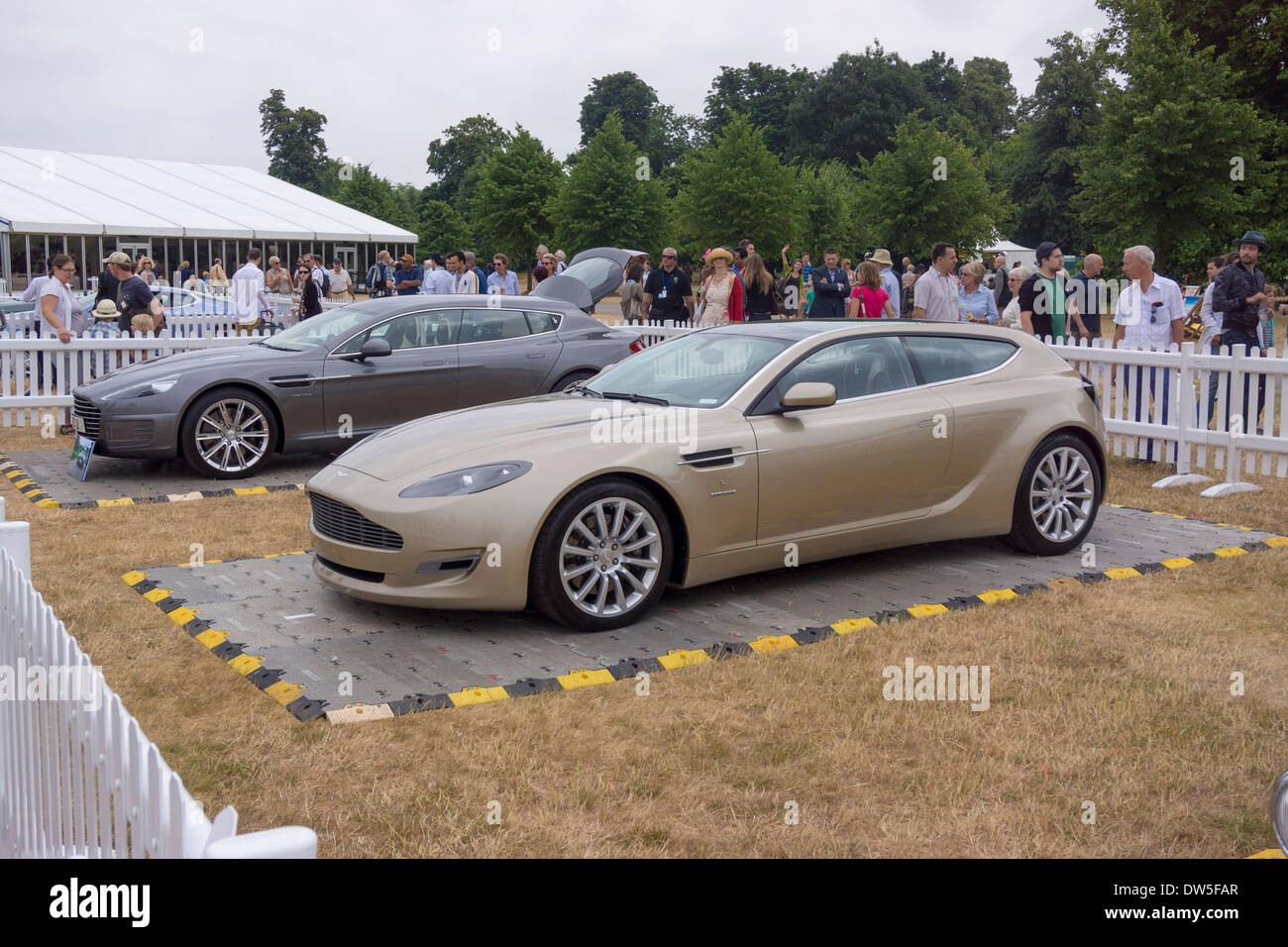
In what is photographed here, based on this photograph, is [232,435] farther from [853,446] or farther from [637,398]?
[853,446]

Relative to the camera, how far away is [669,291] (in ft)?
58.0

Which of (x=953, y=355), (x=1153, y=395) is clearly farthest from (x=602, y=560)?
(x=1153, y=395)

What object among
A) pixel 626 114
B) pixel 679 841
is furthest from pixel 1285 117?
pixel 626 114

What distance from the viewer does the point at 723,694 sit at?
5195 millimetres

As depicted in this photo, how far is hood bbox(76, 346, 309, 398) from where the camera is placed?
10.4 m

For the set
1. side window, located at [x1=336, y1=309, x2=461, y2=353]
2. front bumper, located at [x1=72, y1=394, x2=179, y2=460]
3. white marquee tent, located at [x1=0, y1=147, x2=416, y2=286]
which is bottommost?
front bumper, located at [x1=72, y1=394, x2=179, y2=460]

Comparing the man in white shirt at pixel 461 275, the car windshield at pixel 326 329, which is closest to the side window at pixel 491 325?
the car windshield at pixel 326 329

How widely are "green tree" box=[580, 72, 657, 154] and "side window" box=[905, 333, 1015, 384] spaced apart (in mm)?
106782

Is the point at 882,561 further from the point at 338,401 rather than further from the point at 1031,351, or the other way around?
the point at 338,401

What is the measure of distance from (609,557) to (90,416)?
6296 millimetres

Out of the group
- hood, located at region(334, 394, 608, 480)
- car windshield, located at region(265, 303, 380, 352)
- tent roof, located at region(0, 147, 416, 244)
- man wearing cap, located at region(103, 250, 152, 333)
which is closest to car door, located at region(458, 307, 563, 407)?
car windshield, located at region(265, 303, 380, 352)

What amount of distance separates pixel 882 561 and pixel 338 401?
17.7ft

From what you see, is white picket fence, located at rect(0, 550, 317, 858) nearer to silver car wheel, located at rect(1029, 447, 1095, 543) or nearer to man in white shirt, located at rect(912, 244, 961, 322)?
A: silver car wheel, located at rect(1029, 447, 1095, 543)

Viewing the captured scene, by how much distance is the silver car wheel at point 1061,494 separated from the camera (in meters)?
7.60
